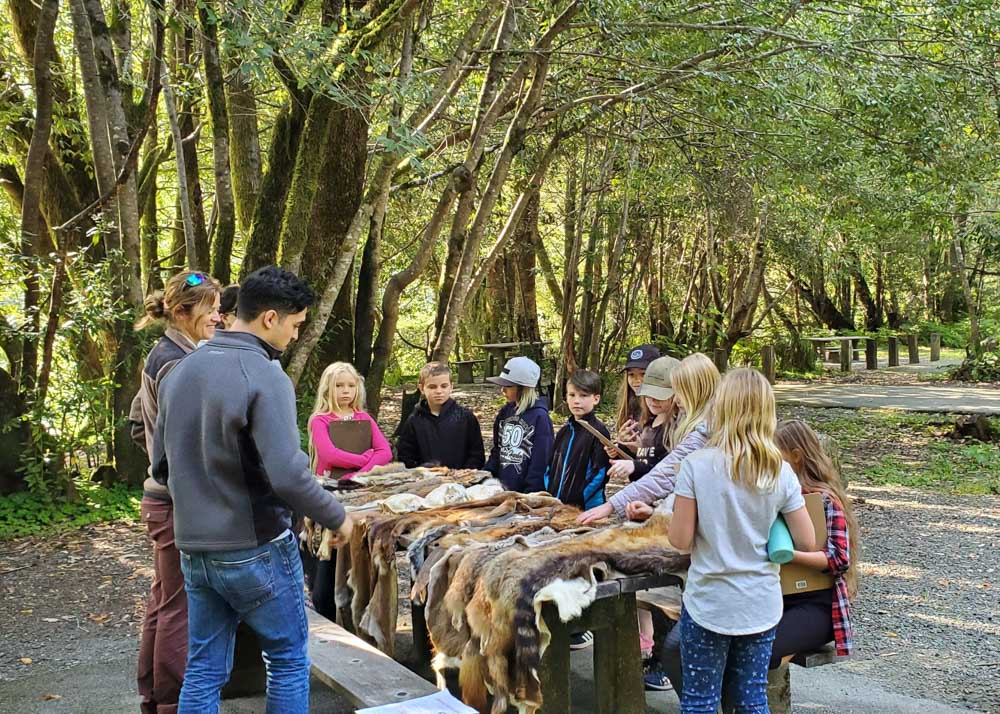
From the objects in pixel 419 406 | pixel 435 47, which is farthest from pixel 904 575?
pixel 435 47

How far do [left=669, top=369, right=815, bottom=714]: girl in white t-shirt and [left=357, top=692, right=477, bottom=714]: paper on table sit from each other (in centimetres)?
82

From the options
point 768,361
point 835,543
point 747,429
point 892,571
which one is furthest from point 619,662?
point 768,361

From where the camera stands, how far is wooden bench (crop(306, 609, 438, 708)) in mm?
3686

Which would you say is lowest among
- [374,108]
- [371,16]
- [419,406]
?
[419,406]

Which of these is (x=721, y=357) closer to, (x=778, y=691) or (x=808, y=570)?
(x=778, y=691)

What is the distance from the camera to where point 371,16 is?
9102 mm

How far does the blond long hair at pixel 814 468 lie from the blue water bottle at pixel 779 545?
36 cm

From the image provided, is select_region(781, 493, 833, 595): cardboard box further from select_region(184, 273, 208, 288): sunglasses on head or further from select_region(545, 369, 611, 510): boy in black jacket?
select_region(184, 273, 208, 288): sunglasses on head

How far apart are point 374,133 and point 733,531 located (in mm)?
10023

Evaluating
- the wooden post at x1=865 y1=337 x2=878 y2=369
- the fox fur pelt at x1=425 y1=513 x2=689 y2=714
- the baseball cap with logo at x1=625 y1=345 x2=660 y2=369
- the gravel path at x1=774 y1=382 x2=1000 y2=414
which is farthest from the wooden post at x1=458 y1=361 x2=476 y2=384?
the fox fur pelt at x1=425 y1=513 x2=689 y2=714

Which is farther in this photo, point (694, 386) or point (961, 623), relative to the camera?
point (961, 623)

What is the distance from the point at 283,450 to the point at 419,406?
2822mm

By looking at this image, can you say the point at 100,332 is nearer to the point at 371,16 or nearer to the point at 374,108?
the point at 374,108

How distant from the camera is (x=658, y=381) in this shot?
4.54 metres
